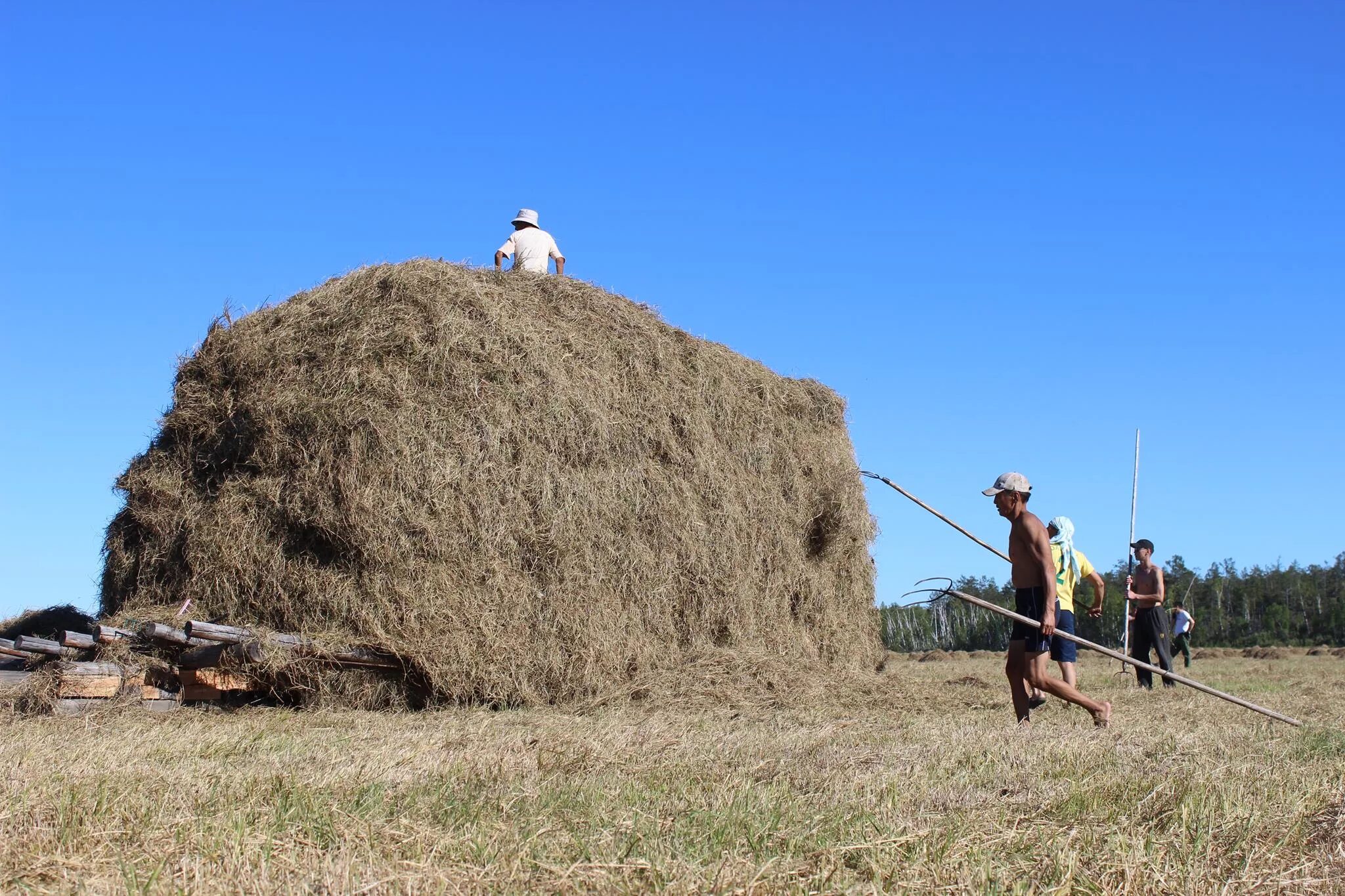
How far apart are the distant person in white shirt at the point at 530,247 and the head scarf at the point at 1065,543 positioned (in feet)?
16.4

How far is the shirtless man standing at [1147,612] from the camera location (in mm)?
12656

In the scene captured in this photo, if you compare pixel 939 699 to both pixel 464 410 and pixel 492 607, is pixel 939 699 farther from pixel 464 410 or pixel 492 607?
pixel 464 410

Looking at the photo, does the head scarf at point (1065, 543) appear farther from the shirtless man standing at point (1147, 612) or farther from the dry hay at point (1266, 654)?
the dry hay at point (1266, 654)

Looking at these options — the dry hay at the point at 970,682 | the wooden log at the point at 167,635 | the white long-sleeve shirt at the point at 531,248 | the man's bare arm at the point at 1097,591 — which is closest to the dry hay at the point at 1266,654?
the dry hay at the point at 970,682

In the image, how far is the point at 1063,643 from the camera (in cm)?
914

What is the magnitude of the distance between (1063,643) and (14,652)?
7596mm

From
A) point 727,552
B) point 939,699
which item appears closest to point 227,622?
point 727,552

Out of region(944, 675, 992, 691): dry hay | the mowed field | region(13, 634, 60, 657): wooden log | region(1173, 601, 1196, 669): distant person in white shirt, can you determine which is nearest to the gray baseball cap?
the mowed field

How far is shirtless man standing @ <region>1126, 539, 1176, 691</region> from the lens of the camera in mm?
12656

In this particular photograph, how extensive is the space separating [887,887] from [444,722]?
4.60m

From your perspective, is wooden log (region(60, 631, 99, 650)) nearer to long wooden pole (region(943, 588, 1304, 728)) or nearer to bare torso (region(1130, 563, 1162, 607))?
long wooden pole (region(943, 588, 1304, 728))

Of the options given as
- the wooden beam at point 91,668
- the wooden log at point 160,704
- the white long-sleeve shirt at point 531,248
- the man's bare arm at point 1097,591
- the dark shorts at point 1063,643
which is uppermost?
the white long-sleeve shirt at point 531,248

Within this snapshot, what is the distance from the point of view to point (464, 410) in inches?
346

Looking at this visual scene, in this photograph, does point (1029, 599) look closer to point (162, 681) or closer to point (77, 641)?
point (162, 681)
